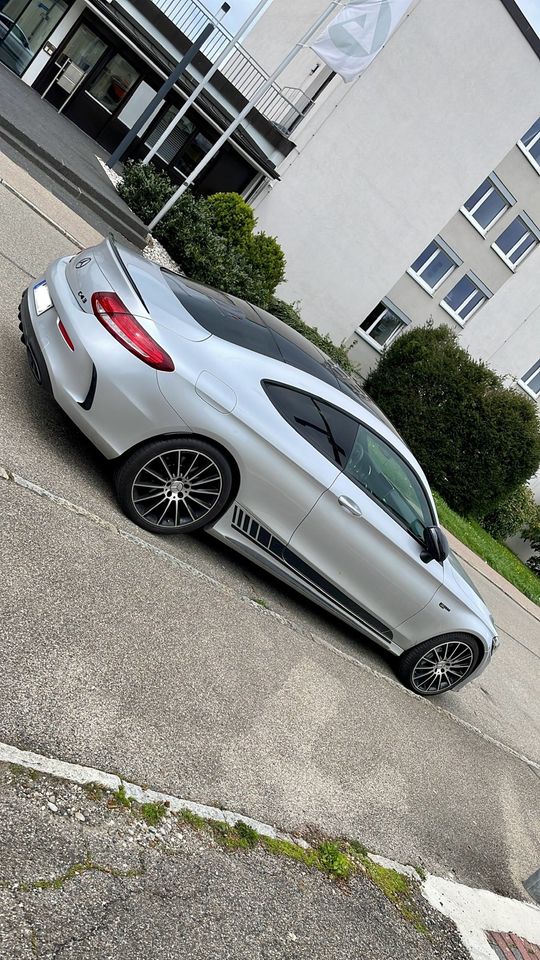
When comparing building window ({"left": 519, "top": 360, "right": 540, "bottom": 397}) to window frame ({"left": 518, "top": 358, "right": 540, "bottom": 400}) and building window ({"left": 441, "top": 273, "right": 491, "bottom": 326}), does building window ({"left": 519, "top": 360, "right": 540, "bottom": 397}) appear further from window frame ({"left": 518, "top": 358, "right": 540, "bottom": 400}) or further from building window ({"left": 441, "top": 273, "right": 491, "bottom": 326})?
building window ({"left": 441, "top": 273, "right": 491, "bottom": 326})

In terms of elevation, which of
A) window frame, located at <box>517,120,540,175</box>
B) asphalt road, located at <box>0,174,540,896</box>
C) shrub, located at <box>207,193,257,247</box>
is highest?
window frame, located at <box>517,120,540,175</box>

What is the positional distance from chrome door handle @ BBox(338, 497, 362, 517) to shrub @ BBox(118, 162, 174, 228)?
1172 cm

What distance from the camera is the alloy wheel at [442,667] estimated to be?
6723mm

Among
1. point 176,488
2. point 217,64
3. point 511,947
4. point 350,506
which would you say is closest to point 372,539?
point 350,506

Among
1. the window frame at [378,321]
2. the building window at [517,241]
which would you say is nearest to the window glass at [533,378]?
the building window at [517,241]

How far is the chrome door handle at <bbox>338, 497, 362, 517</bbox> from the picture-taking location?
5.64 meters

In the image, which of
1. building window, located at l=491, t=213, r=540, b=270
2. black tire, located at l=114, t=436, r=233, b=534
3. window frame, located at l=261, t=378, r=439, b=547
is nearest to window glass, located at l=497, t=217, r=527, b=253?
building window, located at l=491, t=213, r=540, b=270

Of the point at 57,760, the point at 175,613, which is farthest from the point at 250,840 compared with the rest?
the point at 175,613

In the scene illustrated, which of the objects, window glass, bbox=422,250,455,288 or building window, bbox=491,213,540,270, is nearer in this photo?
window glass, bbox=422,250,455,288

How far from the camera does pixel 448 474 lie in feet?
66.0

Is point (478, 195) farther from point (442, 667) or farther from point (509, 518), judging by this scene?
point (442, 667)

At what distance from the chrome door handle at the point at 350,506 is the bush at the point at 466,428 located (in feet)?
47.6

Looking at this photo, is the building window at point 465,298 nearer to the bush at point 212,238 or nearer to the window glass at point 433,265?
the window glass at point 433,265

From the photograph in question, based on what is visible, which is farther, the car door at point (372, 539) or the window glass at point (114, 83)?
the window glass at point (114, 83)
